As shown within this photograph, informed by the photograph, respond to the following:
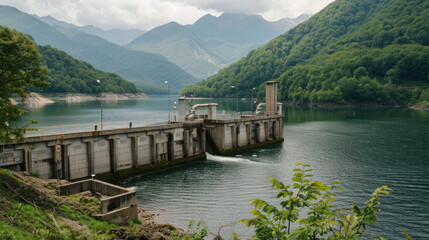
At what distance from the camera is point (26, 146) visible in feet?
113

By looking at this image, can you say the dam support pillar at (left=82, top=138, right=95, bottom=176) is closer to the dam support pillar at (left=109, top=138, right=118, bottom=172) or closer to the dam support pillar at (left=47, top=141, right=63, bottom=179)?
the dam support pillar at (left=109, top=138, right=118, bottom=172)

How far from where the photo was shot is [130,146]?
45688 mm

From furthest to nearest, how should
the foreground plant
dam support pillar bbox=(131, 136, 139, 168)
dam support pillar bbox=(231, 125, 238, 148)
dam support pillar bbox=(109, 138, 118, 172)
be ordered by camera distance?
1. dam support pillar bbox=(231, 125, 238, 148)
2. dam support pillar bbox=(131, 136, 139, 168)
3. dam support pillar bbox=(109, 138, 118, 172)
4. the foreground plant

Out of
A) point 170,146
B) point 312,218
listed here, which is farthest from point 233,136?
point 312,218

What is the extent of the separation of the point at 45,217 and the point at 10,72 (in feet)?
39.3

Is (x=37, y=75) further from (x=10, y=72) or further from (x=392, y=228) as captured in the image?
(x=392, y=228)

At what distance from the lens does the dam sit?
3562 centimetres

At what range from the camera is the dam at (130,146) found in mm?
35625

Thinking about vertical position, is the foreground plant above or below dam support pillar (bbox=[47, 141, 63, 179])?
above

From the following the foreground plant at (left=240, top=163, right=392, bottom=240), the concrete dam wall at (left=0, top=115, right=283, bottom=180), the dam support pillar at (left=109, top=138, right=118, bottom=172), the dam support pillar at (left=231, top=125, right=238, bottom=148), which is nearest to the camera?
the foreground plant at (left=240, top=163, right=392, bottom=240)

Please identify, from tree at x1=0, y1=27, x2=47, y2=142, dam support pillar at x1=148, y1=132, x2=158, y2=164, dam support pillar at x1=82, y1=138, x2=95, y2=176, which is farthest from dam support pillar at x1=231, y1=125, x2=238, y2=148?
tree at x1=0, y1=27, x2=47, y2=142

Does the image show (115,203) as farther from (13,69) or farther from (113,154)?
(113,154)

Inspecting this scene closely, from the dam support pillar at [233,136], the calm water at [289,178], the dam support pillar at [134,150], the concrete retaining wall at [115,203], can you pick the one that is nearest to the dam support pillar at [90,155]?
the calm water at [289,178]

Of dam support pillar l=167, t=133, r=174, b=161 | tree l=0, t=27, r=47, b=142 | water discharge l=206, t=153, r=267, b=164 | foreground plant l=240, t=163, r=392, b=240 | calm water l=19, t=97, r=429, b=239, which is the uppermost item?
tree l=0, t=27, r=47, b=142
